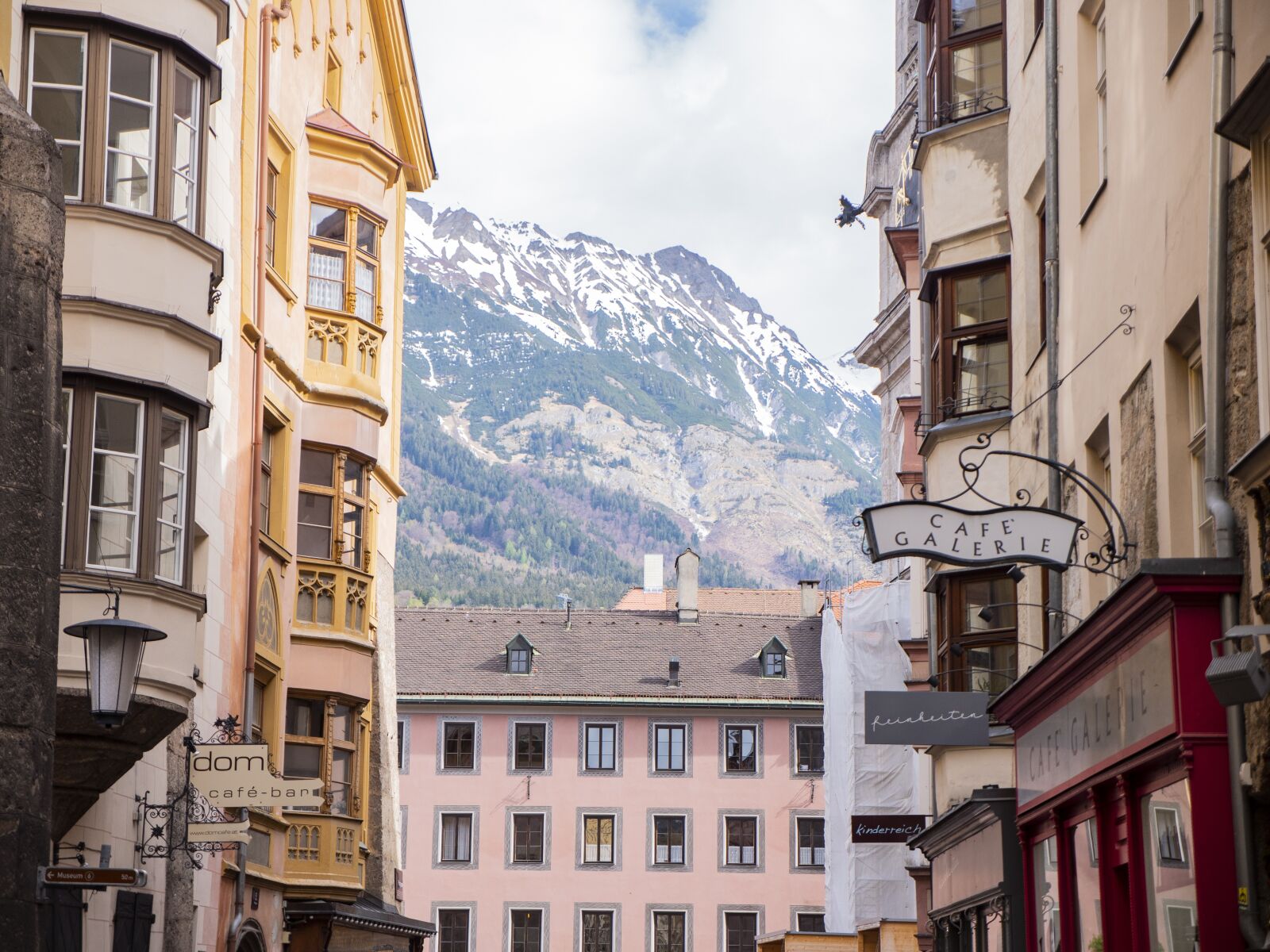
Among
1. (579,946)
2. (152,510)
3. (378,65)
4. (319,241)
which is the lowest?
(579,946)

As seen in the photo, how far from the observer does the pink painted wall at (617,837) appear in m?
67.2

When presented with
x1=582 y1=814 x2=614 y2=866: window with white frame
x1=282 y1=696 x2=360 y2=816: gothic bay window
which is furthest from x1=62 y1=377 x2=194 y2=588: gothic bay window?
x1=582 y1=814 x2=614 y2=866: window with white frame

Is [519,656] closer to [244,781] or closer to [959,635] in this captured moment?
[959,635]

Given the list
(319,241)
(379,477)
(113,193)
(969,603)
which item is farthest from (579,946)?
(113,193)

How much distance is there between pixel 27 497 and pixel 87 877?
18.9 ft

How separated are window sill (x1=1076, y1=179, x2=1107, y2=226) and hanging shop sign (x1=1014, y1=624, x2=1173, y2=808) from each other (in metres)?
3.80

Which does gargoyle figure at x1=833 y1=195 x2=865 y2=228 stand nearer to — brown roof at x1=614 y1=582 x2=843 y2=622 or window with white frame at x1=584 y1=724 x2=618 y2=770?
window with white frame at x1=584 y1=724 x2=618 y2=770

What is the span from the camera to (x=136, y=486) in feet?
56.9

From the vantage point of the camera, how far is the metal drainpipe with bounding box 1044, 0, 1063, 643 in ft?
55.2

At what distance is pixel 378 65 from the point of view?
110ft

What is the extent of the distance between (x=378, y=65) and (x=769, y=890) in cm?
4066

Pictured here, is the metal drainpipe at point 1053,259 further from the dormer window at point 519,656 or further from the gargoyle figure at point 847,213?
the dormer window at point 519,656

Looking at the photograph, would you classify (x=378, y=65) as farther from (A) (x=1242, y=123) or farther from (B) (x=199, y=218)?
(A) (x=1242, y=123)

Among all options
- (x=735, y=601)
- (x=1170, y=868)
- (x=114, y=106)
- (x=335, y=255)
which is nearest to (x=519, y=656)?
(x=735, y=601)
